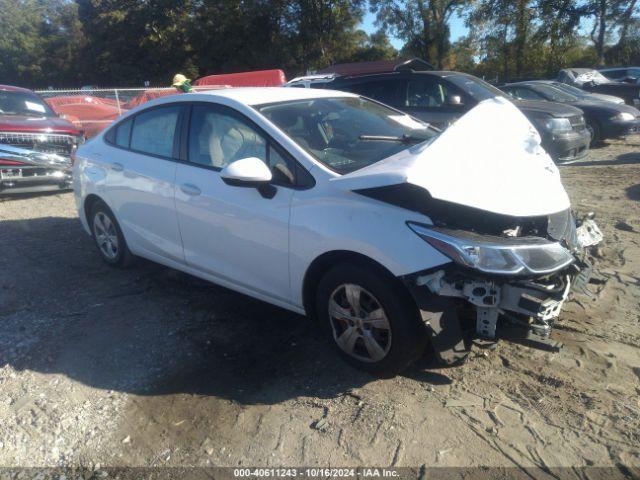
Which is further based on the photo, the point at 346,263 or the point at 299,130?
the point at 299,130

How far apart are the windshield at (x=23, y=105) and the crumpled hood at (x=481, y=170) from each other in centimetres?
803

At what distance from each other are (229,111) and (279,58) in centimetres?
3350

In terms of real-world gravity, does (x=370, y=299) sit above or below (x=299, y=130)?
below

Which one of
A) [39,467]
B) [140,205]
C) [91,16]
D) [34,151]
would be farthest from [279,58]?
[39,467]

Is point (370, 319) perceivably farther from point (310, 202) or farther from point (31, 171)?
point (31, 171)

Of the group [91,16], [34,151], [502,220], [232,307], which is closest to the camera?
[502,220]

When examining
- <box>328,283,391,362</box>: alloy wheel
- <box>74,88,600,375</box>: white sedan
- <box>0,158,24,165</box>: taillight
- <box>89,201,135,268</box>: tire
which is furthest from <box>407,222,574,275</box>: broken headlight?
<box>0,158,24,165</box>: taillight

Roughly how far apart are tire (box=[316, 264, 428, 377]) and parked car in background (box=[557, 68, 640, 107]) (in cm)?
1542

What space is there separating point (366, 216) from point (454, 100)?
5573 mm

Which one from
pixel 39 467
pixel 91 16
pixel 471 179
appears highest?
pixel 91 16

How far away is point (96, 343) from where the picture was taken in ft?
13.0

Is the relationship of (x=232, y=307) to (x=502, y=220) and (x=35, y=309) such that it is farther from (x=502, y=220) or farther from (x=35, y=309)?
(x=502, y=220)

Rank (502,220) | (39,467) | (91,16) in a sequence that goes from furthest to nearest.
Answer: (91,16) < (502,220) < (39,467)

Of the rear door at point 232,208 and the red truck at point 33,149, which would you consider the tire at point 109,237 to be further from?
the red truck at point 33,149
